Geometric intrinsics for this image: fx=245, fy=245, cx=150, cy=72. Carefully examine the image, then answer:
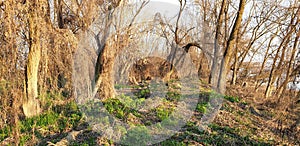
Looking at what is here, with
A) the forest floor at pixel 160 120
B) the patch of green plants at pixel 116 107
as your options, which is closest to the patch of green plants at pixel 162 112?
the forest floor at pixel 160 120

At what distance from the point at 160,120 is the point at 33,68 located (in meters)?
3.24

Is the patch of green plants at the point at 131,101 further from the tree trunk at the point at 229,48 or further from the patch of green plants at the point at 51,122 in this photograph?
the tree trunk at the point at 229,48

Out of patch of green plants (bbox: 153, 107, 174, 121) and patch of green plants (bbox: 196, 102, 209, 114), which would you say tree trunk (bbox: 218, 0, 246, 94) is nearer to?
patch of green plants (bbox: 196, 102, 209, 114)

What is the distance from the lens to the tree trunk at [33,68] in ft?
14.9

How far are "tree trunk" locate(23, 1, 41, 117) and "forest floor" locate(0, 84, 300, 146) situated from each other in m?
0.25

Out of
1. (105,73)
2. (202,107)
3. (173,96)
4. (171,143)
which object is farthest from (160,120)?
(173,96)

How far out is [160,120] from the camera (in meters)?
6.32

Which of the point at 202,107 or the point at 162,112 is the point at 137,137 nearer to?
the point at 162,112

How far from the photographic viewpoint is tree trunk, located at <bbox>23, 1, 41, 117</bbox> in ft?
14.9

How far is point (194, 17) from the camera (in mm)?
15953

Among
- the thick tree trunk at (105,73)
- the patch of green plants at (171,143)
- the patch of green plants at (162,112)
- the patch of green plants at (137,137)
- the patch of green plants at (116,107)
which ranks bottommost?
the patch of green plants at (171,143)

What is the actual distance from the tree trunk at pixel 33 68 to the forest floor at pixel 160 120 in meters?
0.25

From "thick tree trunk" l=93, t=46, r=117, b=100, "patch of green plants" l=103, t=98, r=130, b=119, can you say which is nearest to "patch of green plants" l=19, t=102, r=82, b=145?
"patch of green plants" l=103, t=98, r=130, b=119

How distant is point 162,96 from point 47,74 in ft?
13.3
